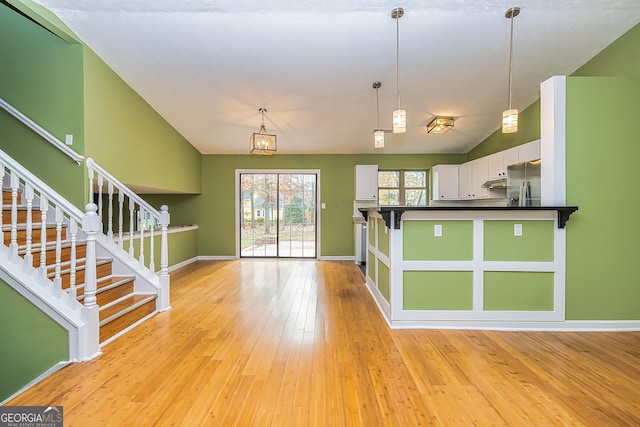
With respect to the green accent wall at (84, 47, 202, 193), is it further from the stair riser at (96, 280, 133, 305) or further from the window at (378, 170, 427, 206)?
the window at (378, 170, 427, 206)

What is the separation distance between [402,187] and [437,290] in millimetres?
4104

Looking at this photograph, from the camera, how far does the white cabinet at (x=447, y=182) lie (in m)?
5.98

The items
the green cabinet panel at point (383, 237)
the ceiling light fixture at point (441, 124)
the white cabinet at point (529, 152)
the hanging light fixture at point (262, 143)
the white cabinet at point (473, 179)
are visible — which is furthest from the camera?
the white cabinet at point (473, 179)

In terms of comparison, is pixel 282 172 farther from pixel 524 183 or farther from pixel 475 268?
pixel 475 268

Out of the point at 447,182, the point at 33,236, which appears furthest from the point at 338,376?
the point at 447,182

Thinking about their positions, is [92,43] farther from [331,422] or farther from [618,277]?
[618,277]

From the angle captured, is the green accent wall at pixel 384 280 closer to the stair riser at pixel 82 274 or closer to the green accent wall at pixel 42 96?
the stair riser at pixel 82 274

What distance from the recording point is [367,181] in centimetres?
626

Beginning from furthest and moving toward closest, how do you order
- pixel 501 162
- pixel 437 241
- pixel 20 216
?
pixel 501 162
pixel 20 216
pixel 437 241

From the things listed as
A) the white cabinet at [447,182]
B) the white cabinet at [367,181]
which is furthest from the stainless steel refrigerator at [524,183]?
the white cabinet at [367,181]

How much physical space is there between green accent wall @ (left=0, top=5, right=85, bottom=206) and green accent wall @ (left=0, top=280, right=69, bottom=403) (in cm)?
142

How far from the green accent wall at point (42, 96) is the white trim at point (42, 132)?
51mm

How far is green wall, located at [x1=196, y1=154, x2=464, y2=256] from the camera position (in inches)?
259

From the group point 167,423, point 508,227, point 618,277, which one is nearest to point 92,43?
point 167,423
